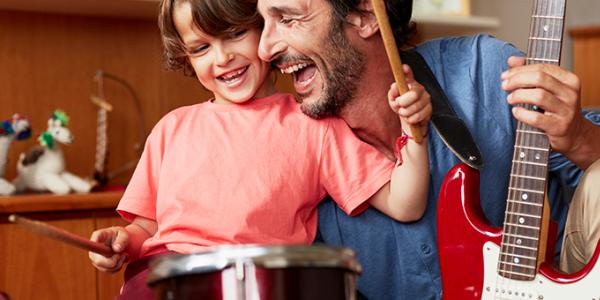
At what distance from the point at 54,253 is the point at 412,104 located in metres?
1.20

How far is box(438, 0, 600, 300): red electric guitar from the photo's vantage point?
56.8 inches

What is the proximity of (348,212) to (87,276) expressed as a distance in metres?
0.94

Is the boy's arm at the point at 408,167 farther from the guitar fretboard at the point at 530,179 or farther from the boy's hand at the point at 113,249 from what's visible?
the boy's hand at the point at 113,249

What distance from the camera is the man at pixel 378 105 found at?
5.57 feet

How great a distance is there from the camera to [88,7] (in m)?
2.56

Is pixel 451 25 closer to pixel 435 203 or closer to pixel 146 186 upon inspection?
pixel 435 203

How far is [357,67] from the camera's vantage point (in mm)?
1751

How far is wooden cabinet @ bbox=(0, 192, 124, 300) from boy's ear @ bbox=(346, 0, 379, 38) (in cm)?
90

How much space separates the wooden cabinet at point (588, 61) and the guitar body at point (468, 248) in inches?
103

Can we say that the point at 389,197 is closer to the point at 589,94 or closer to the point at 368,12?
the point at 368,12

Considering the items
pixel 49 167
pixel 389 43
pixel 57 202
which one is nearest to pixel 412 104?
pixel 389 43

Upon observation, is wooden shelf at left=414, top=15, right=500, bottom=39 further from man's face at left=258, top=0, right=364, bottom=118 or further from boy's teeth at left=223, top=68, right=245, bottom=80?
boy's teeth at left=223, top=68, right=245, bottom=80

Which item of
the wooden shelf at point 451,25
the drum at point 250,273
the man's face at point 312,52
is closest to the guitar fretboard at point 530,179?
the man's face at point 312,52

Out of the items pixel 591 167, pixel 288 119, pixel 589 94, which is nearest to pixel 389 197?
pixel 288 119
